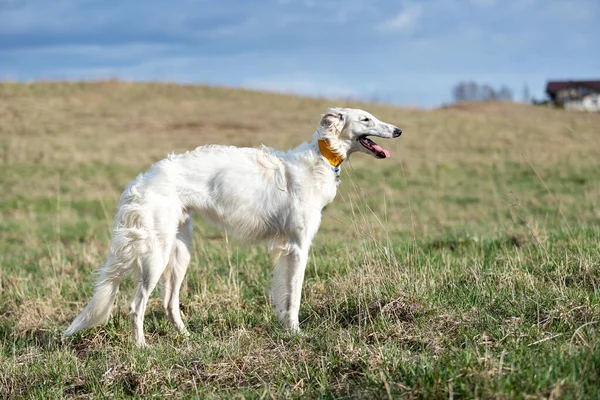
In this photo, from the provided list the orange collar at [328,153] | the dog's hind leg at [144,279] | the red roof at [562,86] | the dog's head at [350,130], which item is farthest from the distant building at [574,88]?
the dog's hind leg at [144,279]

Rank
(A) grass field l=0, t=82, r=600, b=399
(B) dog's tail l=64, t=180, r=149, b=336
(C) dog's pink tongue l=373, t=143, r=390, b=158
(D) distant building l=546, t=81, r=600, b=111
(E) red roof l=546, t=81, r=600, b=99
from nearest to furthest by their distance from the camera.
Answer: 1. (A) grass field l=0, t=82, r=600, b=399
2. (B) dog's tail l=64, t=180, r=149, b=336
3. (C) dog's pink tongue l=373, t=143, r=390, b=158
4. (D) distant building l=546, t=81, r=600, b=111
5. (E) red roof l=546, t=81, r=600, b=99

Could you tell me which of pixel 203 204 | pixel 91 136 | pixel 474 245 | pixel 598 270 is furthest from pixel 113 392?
pixel 91 136

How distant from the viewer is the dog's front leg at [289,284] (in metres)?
5.30

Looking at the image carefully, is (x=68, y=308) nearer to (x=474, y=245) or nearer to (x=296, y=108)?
(x=474, y=245)

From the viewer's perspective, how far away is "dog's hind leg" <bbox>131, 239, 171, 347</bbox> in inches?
208

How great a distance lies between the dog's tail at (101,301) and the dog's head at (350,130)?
7.23 feet


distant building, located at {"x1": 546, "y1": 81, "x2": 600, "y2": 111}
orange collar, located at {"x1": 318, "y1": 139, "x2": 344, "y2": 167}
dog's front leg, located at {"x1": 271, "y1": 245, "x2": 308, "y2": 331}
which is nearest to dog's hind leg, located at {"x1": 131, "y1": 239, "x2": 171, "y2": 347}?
dog's front leg, located at {"x1": 271, "y1": 245, "x2": 308, "y2": 331}

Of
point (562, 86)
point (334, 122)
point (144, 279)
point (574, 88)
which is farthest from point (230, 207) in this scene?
point (562, 86)

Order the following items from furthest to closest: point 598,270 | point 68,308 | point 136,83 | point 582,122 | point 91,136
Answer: point 136,83 < point 582,122 < point 91,136 < point 68,308 < point 598,270

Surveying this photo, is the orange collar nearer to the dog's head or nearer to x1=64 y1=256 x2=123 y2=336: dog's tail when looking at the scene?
the dog's head

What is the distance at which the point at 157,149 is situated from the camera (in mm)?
27906

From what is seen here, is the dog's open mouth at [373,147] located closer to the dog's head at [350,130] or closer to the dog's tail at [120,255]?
the dog's head at [350,130]

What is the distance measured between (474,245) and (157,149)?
22.4 meters

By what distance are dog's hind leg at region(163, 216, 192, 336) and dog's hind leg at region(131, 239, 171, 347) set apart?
33cm
